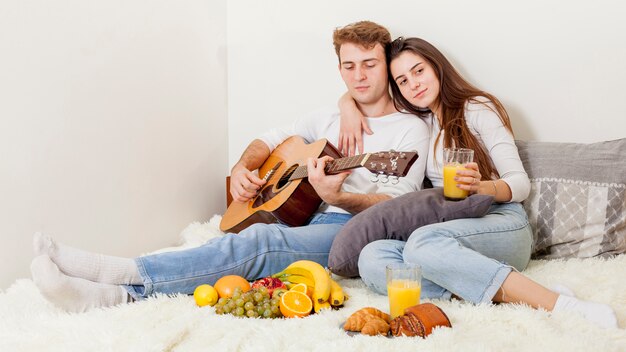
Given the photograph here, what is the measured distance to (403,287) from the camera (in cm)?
168

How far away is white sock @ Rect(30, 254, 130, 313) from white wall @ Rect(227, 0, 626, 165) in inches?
55.2

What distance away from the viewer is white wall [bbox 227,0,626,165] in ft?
8.18

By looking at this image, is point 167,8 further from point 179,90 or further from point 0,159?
point 0,159

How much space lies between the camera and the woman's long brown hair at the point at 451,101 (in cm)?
228

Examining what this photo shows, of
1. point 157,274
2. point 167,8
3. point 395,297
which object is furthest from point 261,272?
point 167,8

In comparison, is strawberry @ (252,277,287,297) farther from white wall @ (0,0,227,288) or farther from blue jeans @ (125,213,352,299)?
white wall @ (0,0,227,288)

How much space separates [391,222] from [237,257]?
1.56 feet

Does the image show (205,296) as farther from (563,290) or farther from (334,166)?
(563,290)

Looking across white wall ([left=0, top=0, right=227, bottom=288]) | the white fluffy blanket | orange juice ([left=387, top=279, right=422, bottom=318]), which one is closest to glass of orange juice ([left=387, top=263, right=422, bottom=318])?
orange juice ([left=387, top=279, right=422, bottom=318])

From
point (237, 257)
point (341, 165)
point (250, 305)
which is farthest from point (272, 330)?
point (341, 165)

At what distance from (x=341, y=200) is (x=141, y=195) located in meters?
0.84

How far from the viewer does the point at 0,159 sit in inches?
77.2

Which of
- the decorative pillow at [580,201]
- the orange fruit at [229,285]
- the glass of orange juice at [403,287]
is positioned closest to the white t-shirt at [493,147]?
the decorative pillow at [580,201]

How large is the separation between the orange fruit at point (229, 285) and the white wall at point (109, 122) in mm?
635
